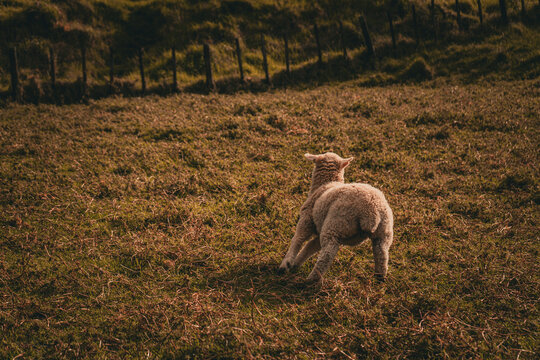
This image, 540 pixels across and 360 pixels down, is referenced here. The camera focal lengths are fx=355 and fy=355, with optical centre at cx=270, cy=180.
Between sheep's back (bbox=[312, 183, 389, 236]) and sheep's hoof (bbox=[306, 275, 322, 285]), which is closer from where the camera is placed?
sheep's back (bbox=[312, 183, 389, 236])

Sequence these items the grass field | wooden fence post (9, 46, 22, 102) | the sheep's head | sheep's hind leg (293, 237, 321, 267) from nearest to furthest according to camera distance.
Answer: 1. the grass field
2. sheep's hind leg (293, 237, 321, 267)
3. the sheep's head
4. wooden fence post (9, 46, 22, 102)

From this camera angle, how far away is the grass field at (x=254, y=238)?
3648 millimetres

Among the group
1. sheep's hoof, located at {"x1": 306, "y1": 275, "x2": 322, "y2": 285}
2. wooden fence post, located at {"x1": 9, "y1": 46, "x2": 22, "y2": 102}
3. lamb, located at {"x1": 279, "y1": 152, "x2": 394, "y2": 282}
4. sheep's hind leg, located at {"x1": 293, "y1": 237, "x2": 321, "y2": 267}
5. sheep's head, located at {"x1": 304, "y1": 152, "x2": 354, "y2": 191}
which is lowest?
sheep's hoof, located at {"x1": 306, "y1": 275, "x2": 322, "y2": 285}

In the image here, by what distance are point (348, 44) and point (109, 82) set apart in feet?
44.8

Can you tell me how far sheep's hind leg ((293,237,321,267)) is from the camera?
4.71 meters

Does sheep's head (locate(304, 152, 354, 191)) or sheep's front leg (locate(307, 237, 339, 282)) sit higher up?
sheep's head (locate(304, 152, 354, 191))

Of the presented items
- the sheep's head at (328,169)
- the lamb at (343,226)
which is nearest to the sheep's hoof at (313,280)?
the lamb at (343,226)

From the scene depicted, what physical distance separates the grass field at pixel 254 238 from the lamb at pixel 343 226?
0.31 m

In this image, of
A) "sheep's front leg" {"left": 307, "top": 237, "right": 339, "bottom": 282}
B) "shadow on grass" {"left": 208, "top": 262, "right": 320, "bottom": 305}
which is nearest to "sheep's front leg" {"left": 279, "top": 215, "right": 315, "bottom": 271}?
"shadow on grass" {"left": 208, "top": 262, "right": 320, "bottom": 305}

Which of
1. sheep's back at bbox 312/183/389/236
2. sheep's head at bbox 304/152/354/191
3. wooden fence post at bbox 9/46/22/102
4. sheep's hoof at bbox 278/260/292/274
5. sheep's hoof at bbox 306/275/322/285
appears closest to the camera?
sheep's back at bbox 312/183/389/236

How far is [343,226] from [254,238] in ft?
6.39

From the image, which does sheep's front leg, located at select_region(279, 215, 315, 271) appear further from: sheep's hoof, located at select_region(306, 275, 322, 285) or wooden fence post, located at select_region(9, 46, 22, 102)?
wooden fence post, located at select_region(9, 46, 22, 102)

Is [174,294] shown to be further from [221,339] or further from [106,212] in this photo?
[106,212]

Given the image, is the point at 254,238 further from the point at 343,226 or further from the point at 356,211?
the point at 356,211
